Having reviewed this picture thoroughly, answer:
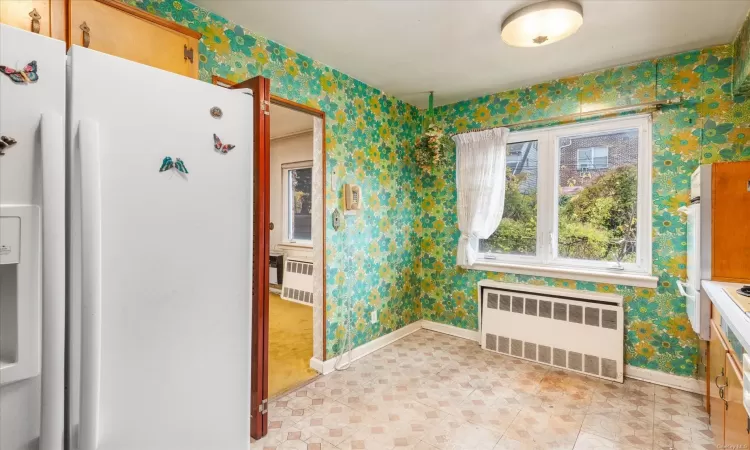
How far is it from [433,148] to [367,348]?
1.95 metres

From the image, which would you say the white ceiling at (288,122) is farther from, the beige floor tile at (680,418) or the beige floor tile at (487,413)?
the beige floor tile at (680,418)

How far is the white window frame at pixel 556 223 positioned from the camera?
106 inches

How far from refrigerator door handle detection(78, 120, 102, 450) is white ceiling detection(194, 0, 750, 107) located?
4.79 ft

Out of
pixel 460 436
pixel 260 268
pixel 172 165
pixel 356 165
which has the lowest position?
pixel 460 436

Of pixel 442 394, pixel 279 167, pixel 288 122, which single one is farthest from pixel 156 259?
pixel 279 167

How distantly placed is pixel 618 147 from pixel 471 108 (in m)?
1.30

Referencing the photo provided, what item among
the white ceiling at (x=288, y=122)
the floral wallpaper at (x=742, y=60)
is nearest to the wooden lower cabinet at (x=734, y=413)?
the floral wallpaper at (x=742, y=60)

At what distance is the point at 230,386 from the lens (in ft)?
4.09

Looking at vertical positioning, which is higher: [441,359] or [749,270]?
[749,270]

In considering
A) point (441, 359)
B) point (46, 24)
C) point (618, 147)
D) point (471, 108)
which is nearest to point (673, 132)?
point (618, 147)

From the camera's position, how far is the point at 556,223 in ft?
10.2

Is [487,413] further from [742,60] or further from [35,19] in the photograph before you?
[35,19]

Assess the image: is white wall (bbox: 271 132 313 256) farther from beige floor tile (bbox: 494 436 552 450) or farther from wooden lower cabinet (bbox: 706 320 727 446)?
wooden lower cabinet (bbox: 706 320 727 446)

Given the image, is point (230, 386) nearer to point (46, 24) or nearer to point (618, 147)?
point (46, 24)
